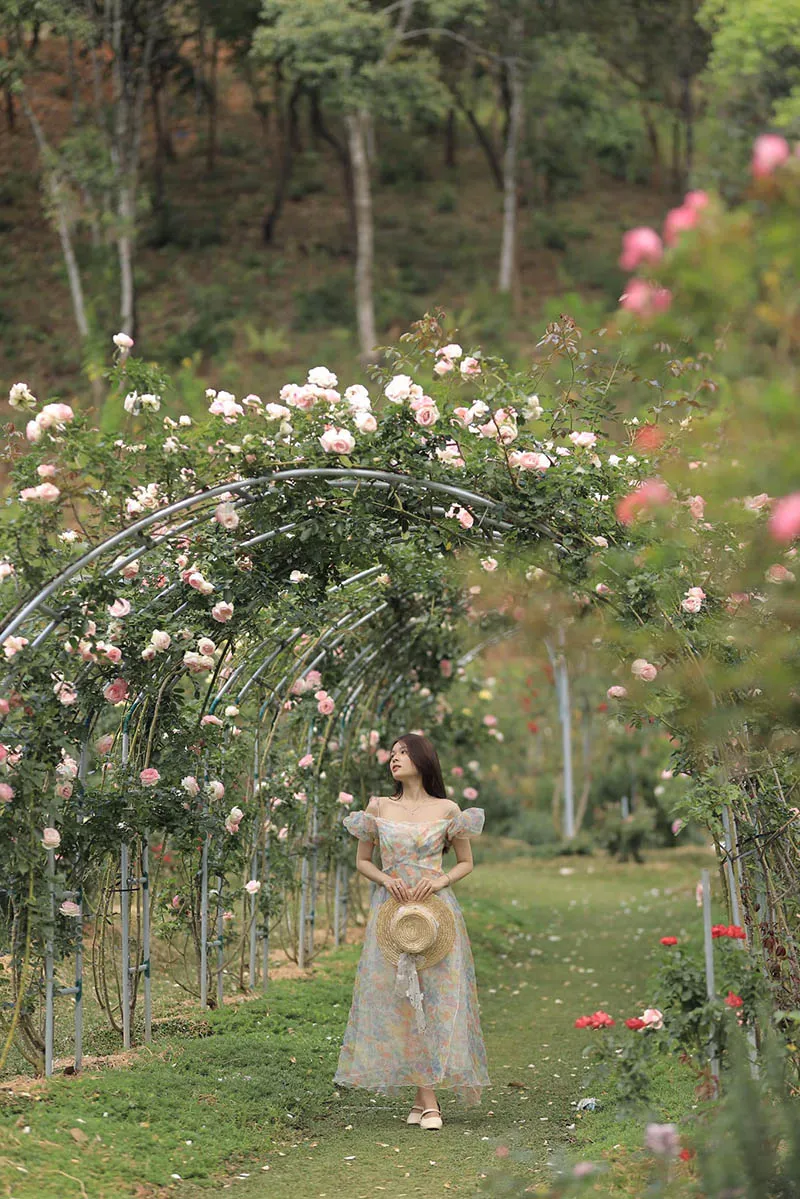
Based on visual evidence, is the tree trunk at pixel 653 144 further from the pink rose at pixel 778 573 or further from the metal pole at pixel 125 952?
the pink rose at pixel 778 573

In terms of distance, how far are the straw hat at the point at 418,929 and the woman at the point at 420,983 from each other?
1.0 inches

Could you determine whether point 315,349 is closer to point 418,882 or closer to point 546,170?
point 546,170

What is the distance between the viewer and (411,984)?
18.2ft

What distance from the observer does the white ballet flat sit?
565 cm

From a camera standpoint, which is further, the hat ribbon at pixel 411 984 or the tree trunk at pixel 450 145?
the tree trunk at pixel 450 145

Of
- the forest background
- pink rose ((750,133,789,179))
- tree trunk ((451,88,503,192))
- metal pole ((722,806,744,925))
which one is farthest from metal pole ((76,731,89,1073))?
tree trunk ((451,88,503,192))

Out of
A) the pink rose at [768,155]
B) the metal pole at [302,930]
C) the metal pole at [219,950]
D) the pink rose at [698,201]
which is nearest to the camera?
the pink rose at [768,155]

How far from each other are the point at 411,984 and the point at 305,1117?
789 mm

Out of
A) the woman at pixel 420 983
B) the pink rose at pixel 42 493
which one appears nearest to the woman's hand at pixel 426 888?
the woman at pixel 420 983

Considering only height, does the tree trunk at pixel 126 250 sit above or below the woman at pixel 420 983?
above

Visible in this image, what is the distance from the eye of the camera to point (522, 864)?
15500mm

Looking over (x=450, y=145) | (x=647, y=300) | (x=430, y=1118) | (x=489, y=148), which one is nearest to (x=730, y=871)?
(x=430, y=1118)

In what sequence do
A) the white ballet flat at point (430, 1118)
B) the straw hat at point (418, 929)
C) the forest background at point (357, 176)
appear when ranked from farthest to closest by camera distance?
the forest background at point (357, 176) < the white ballet flat at point (430, 1118) < the straw hat at point (418, 929)

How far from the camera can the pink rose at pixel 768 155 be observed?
2.56 meters
